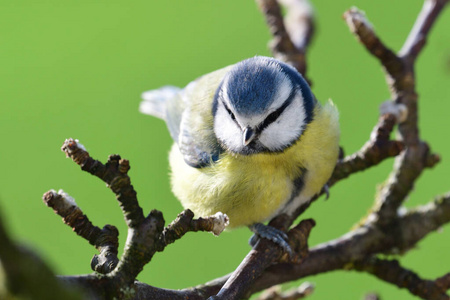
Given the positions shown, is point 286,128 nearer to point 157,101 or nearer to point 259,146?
point 259,146

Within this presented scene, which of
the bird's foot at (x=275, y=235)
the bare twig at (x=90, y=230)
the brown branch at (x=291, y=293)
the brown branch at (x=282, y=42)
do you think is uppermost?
the brown branch at (x=282, y=42)

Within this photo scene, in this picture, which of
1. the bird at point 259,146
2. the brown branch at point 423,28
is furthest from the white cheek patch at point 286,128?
the brown branch at point 423,28

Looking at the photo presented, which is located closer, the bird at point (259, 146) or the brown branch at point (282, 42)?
the bird at point (259, 146)

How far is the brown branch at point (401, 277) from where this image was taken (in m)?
0.83

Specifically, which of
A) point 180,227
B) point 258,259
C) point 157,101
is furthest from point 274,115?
point 157,101

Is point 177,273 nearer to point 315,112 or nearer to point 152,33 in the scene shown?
point 315,112

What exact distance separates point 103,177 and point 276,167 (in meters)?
0.49

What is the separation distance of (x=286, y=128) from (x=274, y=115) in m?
0.05

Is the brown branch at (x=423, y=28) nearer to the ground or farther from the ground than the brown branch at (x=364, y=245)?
farther from the ground

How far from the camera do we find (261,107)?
897 millimetres

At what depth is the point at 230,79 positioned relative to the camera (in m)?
0.93

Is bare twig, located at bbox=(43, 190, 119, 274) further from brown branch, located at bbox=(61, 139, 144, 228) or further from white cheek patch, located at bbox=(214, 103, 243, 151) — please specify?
white cheek patch, located at bbox=(214, 103, 243, 151)

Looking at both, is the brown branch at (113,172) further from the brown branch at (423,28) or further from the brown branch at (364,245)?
the brown branch at (423,28)

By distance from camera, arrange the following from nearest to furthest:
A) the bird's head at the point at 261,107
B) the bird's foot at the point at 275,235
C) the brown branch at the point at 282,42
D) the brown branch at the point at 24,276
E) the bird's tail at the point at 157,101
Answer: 1. the brown branch at the point at 24,276
2. the bird's foot at the point at 275,235
3. the bird's head at the point at 261,107
4. the brown branch at the point at 282,42
5. the bird's tail at the point at 157,101
